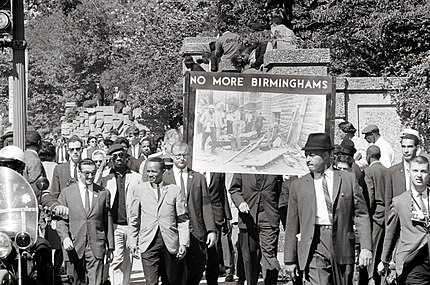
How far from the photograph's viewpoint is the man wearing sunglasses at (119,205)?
505 inches

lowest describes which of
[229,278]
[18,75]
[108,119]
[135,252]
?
[229,278]

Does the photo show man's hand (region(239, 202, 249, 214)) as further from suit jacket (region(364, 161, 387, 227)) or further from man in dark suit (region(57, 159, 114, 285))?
man in dark suit (region(57, 159, 114, 285))

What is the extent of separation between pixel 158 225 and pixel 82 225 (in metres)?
1.01

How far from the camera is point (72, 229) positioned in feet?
38.1

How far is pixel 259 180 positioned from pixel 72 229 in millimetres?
2586

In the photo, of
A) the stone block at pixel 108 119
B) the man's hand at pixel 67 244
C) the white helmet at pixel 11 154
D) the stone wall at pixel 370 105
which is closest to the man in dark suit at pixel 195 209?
the man's hand at pixel 67 244

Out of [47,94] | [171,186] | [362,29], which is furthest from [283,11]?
[47,94]

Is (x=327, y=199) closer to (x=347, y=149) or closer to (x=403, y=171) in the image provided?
(x=403, y=171)

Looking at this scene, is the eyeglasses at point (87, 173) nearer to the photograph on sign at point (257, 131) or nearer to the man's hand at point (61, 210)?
the man's hand at point (61, 210)

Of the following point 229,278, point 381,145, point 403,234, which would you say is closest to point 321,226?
point 403,234

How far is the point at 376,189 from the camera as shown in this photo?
38.8 feet

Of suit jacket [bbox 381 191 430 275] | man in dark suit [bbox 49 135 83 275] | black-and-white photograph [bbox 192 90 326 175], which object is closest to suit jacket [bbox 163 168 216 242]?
black-and-white photograph [bbox 192 90 326 175]

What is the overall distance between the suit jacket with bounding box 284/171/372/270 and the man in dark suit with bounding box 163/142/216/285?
2.24 m

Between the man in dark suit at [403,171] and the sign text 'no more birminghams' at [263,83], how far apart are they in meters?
1.51
